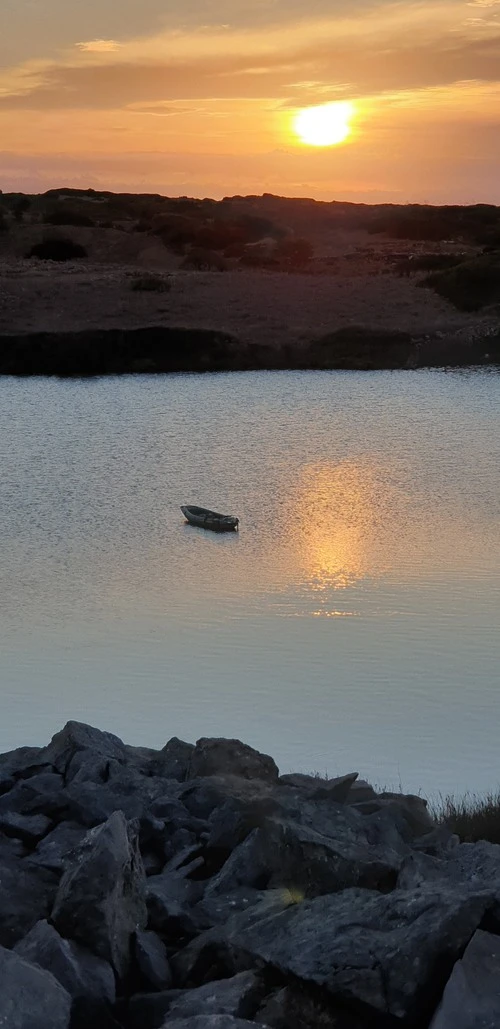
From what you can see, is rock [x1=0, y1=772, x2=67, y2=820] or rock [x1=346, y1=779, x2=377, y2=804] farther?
rock [x1=346, y1=779, x2=377, y2=804]

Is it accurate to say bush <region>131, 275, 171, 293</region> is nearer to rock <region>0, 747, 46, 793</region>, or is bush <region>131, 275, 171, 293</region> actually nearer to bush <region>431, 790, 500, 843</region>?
rock <region>0, 747, 46, 793</region>

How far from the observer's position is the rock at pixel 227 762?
840 cm

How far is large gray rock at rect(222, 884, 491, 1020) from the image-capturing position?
4.98 m

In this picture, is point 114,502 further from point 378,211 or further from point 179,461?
point 378,211

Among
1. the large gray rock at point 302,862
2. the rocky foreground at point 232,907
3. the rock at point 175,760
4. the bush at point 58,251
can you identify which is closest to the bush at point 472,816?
the rocky foreground at point 232,907

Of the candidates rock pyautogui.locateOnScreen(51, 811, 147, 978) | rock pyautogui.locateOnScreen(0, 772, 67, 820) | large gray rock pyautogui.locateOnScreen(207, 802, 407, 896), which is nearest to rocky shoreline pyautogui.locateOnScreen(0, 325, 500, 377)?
rock pyautogui.locateOnScreen(0, 772, 67, 820)

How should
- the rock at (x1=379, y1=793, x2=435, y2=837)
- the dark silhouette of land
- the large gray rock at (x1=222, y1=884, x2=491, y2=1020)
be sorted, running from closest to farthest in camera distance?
the large gray rock at (x1=222, y1=884, x2=491, y2=1020)
the rock at (x1=379, y1=793, x2=435, y2=837)
the dark silhouette of land

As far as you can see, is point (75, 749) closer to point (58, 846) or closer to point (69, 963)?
point (58, 846)

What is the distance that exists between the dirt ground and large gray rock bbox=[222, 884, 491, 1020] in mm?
37139

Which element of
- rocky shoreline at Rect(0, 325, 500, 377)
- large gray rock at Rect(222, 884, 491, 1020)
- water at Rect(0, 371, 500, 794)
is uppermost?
rocky shoreline at Rect(0, 325, 500, 377)

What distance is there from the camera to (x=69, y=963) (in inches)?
211

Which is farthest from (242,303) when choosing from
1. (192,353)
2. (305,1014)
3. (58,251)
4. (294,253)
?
(305,1014)

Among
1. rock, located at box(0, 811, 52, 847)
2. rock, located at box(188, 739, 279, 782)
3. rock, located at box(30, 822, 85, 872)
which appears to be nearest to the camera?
rock, located at box(30, 822, 85, 872)

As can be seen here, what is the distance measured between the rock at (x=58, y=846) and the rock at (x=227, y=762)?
4.34 ft
